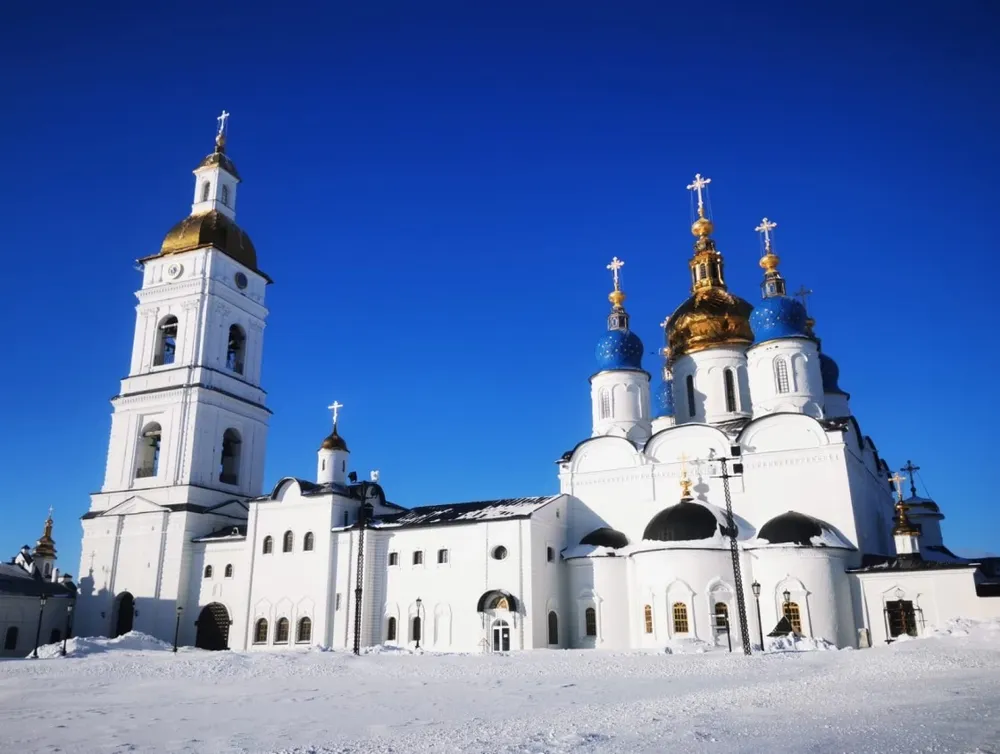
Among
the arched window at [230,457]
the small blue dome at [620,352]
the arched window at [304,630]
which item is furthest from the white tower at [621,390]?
the arched window at [230,457]

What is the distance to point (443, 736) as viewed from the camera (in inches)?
353

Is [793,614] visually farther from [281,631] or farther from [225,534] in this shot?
[225,534]

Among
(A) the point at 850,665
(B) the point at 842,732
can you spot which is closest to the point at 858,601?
(A) the point at 850,665

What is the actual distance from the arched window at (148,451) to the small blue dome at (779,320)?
25212 millimetres

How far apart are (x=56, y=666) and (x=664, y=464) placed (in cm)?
1973

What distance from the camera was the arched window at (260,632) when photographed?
31031mm

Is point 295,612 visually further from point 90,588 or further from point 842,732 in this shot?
point 842,732

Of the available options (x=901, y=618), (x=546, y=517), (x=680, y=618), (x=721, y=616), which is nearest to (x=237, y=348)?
(x=546, y=517)

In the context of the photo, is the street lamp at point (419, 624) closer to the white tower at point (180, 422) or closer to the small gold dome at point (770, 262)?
the white tower at point (180, 422)

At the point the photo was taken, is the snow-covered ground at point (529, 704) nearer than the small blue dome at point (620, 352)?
Yes

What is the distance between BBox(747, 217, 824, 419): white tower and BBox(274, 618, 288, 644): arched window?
1919cm

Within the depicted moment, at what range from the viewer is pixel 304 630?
3030cm

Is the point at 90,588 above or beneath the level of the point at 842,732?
above

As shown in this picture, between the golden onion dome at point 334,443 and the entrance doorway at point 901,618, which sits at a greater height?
the golden onion dome at point 334,443
